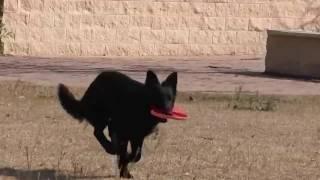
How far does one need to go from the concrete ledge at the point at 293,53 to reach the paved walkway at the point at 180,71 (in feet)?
1.27

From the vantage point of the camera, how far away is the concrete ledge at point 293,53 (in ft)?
54.4

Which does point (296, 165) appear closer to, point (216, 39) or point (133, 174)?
point (133, 174)

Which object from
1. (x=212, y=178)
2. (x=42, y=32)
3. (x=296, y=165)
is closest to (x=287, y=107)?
(x=296, y=165)

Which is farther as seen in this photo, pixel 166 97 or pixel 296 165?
pixel 296 165

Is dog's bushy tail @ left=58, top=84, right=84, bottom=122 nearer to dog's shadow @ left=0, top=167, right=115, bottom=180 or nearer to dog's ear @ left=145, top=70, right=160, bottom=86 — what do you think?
dog's shadow @ left=0, top=167, right=115, bottom=180

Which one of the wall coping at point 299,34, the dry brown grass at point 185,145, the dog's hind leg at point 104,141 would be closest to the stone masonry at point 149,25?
the wall coping at point 299,34

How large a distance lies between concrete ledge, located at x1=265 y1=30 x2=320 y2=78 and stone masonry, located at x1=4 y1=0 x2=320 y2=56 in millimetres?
3610

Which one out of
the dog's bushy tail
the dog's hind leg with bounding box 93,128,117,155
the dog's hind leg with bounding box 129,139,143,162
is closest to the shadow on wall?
the dog's bushy tail

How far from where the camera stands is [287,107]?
1249 cm

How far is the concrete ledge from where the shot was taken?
16573 mm

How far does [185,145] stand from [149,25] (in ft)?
38.1

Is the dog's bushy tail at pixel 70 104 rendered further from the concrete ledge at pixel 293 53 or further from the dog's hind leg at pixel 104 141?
the concrete ledge at pixel 293 53

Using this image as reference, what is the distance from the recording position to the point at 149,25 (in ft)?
66.6

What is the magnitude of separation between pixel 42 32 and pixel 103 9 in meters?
1.44
